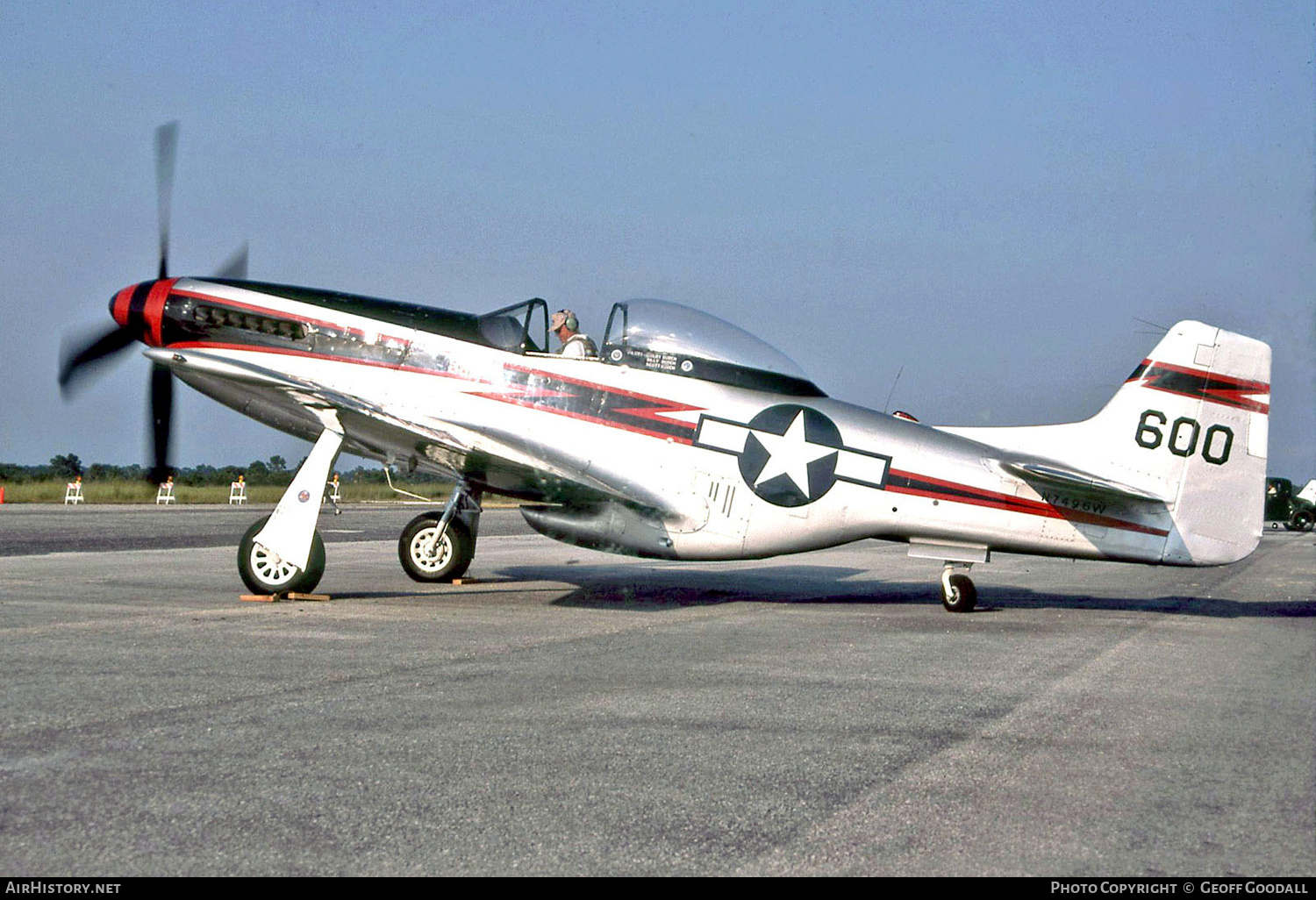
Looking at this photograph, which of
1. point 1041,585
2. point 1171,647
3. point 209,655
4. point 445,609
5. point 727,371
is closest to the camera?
point 209,655

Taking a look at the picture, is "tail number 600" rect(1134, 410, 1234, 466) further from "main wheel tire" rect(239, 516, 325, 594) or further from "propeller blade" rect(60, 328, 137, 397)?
"propeller blade" rect(60, 328, 137, 397)

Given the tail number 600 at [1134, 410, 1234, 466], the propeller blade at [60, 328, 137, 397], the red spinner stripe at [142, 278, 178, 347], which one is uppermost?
the red spinner stripe at [142, 278, 178, 347]

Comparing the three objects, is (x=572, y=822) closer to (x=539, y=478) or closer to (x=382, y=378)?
(x=539, y=478)

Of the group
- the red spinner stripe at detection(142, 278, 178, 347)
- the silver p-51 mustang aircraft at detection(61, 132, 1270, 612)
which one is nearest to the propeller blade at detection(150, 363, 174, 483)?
the red spinner stripe at detection(142, 278, 178, 347)

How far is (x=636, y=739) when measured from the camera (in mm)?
5152

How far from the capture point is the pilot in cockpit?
11227mm

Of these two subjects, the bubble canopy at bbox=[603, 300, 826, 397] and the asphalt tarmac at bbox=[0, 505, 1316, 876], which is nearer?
the asphalt tarmac at bbox=[0, 505, 1316, 876]

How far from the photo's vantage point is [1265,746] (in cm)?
529

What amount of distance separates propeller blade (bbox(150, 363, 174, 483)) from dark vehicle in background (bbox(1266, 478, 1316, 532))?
167 ft

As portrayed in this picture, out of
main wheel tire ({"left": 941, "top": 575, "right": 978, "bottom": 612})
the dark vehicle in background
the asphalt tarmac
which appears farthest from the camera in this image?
the dark vehicle in background

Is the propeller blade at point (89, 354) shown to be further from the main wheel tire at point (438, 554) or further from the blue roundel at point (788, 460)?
the blue roundel at point (788, 460)

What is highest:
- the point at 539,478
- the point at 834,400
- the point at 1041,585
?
the point at 834,400
